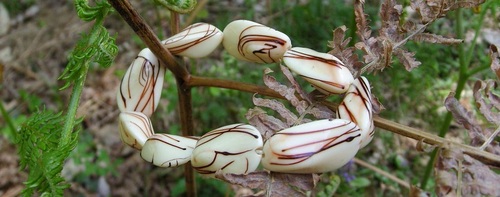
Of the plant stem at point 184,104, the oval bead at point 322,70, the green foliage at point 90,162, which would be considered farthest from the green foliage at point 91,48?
the green foliage at point 90,162

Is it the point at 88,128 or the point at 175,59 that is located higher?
the point at 175,59

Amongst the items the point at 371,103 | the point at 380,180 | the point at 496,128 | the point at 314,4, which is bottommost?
the point at 380,180

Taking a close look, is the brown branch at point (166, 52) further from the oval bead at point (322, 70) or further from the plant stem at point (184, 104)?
the oval bead at point (322, 70)

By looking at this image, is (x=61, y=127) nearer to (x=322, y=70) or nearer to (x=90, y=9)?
(x=90, y=9)

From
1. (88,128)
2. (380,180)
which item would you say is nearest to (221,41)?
(380,180)

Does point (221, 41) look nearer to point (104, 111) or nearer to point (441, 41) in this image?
point (441, 41)

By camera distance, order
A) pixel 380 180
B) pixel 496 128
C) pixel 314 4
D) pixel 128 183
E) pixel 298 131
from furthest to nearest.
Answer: pixel 128 183
pixel 380 180
pixel 314 4
pixel 496 128
pixel 298 131

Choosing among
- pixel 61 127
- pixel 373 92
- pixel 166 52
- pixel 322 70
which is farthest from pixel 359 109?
pixel 373 92
